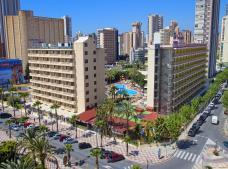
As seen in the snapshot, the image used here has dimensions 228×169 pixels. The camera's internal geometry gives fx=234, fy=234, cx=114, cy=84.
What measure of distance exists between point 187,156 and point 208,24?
115756mm

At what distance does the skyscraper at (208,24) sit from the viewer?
144500 mm

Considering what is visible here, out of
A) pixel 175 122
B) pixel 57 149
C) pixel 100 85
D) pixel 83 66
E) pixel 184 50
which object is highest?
pixel 184 50

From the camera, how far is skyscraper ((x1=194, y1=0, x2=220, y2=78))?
14450 centimetres

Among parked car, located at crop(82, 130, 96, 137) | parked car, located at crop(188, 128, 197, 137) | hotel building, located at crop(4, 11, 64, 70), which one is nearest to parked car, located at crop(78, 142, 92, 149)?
parked car, located at crop(82, 130, 96, 137)

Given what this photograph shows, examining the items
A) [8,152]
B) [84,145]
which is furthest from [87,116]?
[8,152]

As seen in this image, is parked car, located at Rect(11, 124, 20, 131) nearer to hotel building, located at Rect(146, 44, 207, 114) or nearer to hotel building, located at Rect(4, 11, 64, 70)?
hotel building, located at Rect(146, 44, 207, 114)

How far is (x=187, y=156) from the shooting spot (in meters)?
55.4

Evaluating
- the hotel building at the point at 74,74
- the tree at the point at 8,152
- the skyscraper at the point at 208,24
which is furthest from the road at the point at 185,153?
the skyscraper at the point at 208,24

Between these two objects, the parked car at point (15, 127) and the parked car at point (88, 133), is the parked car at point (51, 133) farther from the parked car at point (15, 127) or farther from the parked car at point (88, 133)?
the parked car at point (15, 127)

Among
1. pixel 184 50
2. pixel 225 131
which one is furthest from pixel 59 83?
pixel 225 131

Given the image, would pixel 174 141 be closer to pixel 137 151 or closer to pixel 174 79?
pixel 137 151

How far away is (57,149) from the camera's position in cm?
6109

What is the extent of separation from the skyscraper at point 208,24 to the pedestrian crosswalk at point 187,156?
353 ft

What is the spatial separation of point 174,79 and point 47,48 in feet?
163
